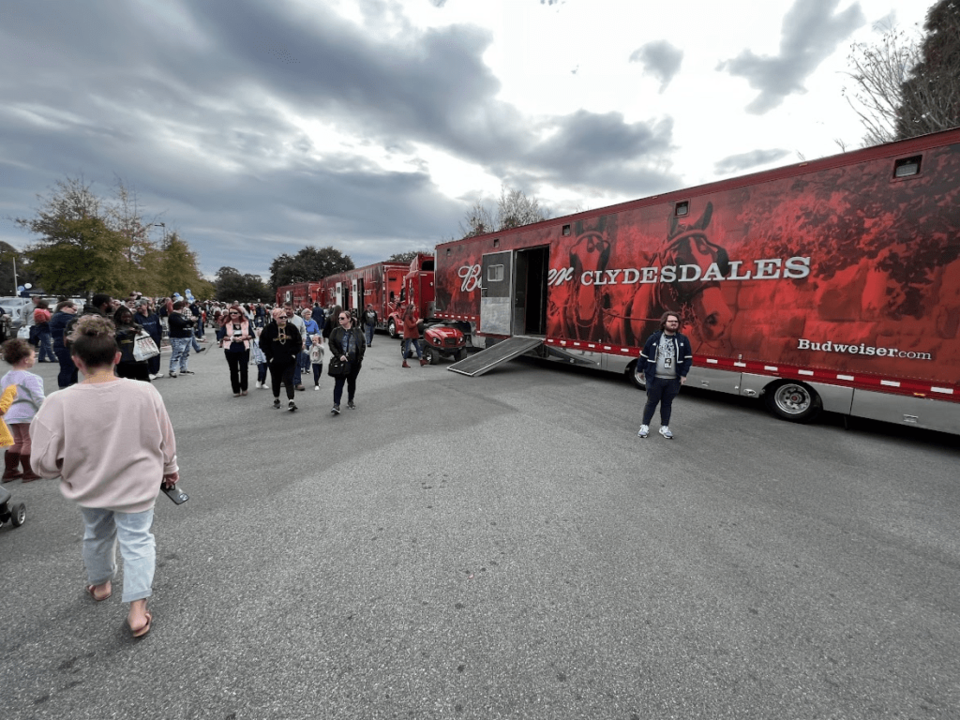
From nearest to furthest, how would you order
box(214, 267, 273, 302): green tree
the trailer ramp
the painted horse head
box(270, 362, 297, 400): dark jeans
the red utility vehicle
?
box(270, 362, 297, 400): dark jeans
the painted horse head
the trailer ramp
the red utility vehicle
box(214, 267, 273, 302): green tree

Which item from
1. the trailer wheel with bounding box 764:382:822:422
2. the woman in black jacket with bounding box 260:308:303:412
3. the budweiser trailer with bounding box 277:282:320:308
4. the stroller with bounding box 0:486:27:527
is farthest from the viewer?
the budweiser trailer with bounding box 277:282:320:308

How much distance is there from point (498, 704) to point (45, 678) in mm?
2087

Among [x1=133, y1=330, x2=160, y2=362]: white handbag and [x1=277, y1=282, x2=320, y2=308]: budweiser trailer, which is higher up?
[x1=277, y1=282, x2=320, y2=308]: budweiser trailer

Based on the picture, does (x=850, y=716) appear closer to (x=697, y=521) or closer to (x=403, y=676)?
(x=697, y=521)

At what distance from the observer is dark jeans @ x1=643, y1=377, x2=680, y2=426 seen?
5.38 meters

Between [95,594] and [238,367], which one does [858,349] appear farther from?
[238,367]

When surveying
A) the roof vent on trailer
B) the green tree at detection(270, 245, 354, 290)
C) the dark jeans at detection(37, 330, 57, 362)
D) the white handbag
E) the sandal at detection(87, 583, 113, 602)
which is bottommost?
the sandal at detection(87, 583, 113, 602)

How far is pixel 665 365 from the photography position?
5.33 metres

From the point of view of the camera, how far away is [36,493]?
3.72 m

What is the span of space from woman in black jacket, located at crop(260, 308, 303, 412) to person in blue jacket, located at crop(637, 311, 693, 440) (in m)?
5.31

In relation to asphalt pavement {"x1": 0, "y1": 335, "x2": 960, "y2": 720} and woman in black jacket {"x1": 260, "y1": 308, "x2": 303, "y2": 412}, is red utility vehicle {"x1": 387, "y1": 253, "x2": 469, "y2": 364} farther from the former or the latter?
asphalt pavement {"x1": 0, "y1": 335, "x2": 960, "y2": 720}

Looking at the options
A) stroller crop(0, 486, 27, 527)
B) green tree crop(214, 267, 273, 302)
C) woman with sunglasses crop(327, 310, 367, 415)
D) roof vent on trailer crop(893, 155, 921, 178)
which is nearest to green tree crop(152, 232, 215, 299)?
woman with sunglasses crop(327, 310, 367, 415)

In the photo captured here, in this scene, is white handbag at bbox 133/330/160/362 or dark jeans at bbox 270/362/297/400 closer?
white handbag at bbox 133/330/160/362

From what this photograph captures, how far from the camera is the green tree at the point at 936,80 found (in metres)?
12.7
